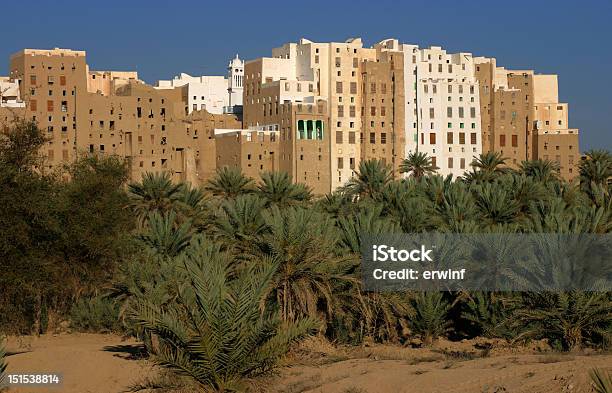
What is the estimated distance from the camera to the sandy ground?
61.8 feet

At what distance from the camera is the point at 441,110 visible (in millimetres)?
87812

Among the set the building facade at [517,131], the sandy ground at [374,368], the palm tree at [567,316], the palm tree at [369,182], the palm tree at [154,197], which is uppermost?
the building facade at [517,131]

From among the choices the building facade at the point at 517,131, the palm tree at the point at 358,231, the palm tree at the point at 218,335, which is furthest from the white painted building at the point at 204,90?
the palm tree at the point at 218,335

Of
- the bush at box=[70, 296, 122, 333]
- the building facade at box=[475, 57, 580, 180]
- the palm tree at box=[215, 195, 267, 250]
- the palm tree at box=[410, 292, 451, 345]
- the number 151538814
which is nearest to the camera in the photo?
the number 151538814

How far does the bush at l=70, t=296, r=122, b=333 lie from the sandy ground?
13.5 ft

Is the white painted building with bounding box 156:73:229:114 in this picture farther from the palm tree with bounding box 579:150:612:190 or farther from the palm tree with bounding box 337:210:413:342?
the palm tree with bounding box 337:210:413:342

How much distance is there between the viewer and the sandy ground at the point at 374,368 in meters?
18.8

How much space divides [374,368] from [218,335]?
440 cm

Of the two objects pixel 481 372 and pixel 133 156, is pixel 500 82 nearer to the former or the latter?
pixel 133 156

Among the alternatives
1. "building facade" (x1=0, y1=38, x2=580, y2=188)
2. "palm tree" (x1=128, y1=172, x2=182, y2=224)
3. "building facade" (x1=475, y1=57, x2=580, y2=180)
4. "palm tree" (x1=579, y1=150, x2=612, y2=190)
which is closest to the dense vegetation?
"palm tree" (x1=128, y1=172, x2=182, y2=224)

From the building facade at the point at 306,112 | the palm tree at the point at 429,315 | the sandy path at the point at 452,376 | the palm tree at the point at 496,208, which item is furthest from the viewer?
the building facade at the point at 306,112

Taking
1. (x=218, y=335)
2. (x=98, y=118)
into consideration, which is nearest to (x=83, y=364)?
(x=218, y=335)

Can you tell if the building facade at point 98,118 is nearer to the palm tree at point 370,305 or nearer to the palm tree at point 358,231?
the palm tree at point 358,231

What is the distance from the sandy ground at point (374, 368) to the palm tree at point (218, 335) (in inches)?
26.1
